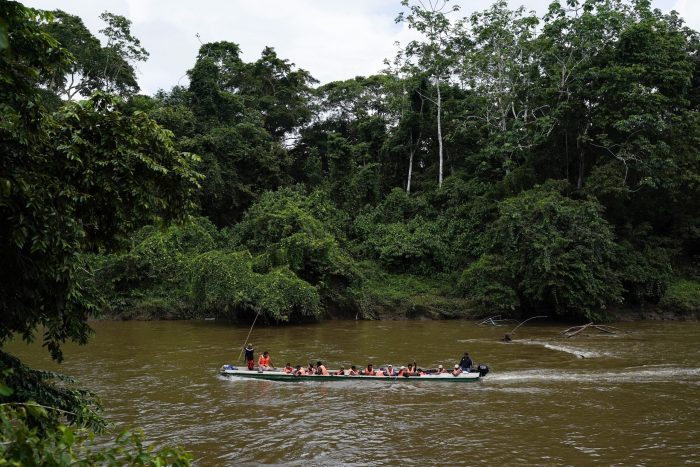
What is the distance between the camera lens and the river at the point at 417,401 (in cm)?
1118

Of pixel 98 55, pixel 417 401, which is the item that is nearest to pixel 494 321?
pixel 417 401

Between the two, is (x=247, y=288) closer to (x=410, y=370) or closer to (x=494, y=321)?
(x=410, y=370)

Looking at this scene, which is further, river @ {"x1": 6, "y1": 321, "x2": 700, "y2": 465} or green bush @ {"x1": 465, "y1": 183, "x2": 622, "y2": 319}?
green bush @ {"x1": 465, "y1": 183, "x2": 622, "y2": 319}

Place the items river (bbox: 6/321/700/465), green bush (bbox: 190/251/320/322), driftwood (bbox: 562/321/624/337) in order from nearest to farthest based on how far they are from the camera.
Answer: river (bbox: 6/321/700/465) < driftwood (bbox: 562/321/624/337) < green bush (bbox: 190/251/320/322)

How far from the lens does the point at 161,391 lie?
15.9 m

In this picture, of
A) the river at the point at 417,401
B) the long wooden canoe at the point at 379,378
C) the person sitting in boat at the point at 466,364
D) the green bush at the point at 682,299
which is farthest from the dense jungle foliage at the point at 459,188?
the person sitting in boat at the point at 466,364

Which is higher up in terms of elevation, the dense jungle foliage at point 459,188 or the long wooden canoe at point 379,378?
the dense jungle foliage at point 459,188

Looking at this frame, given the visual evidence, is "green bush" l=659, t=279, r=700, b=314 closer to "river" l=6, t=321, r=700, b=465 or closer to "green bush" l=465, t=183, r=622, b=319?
"green bush" l=465, t=183, r=622, b=319

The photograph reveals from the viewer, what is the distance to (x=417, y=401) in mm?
14945

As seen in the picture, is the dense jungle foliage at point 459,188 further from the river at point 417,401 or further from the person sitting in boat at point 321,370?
the person sitting in boat at point 321,370

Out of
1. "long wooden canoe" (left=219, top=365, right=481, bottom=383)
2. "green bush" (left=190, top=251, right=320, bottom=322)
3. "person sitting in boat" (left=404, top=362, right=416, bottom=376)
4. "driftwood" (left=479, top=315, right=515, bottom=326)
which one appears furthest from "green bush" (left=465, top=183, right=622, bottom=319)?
"person sitting in boat" (left=404, top=362, right=416, bottom=376)

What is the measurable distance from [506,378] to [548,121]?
18.1m

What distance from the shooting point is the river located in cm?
1118

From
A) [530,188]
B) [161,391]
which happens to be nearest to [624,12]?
[530,188]
